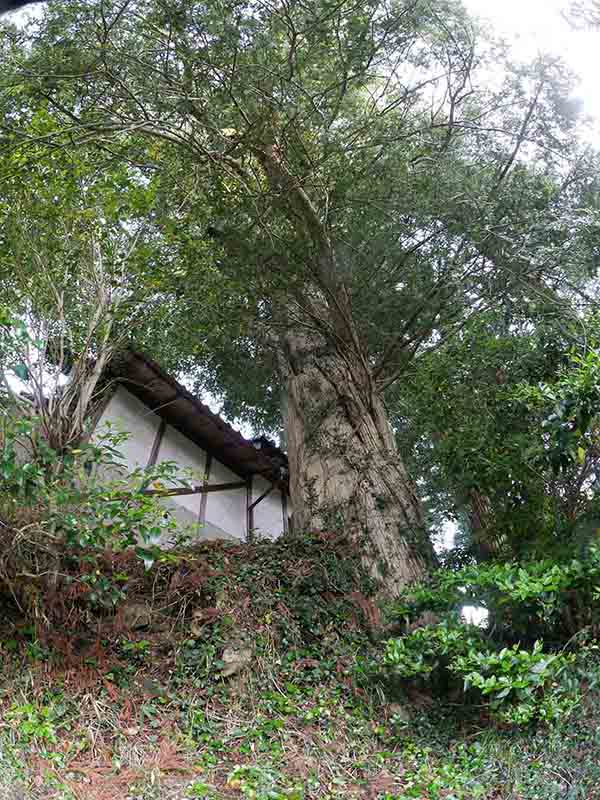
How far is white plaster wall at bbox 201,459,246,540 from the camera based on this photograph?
1008 cm

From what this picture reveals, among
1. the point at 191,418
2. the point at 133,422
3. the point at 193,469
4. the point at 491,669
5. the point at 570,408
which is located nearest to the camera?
the point at 491,669

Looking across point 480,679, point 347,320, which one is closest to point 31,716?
point 480,679

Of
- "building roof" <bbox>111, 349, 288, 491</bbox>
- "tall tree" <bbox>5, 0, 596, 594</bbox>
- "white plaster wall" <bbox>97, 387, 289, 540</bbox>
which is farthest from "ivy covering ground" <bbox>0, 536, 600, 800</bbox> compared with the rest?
"building roof" <bbox>111, 349, 288, 491</bbox>

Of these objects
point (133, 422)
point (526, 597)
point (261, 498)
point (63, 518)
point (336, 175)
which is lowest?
point (526, 597)

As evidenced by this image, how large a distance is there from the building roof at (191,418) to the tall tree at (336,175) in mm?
1156

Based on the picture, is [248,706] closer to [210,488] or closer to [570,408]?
[570,408]

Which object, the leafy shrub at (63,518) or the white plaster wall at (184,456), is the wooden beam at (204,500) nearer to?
the white plaster wall at (184,456)

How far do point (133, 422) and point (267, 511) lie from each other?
249cm

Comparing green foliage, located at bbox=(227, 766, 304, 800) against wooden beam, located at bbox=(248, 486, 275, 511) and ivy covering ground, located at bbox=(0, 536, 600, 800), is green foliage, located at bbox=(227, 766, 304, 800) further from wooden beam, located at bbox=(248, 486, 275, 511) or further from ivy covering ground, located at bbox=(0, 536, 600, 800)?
wooden beam, located at bbox=(248, 486, 275, 511)

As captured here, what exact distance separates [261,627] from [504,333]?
4376mm

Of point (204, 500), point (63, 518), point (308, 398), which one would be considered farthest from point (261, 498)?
point (63, 518)

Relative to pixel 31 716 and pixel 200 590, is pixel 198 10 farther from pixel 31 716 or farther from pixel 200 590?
pixel 31 716

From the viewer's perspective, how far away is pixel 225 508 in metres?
10.4

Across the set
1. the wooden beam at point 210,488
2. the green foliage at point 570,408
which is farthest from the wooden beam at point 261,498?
the green foliage at point 570,408
